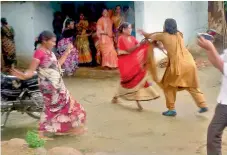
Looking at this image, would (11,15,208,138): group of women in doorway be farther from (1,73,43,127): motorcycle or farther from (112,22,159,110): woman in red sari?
(1,73,43,127): motorcycle

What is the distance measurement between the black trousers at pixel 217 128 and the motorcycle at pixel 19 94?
266 cm

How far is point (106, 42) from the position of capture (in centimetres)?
1047

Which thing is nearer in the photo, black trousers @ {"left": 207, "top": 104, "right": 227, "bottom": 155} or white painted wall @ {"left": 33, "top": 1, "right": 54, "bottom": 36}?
black trousers @ {"left": 207, "top": 104, "right": 227, "bottom": 155}

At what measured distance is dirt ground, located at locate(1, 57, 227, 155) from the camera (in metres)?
5.41

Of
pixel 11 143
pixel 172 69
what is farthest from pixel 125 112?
pixel 11 143

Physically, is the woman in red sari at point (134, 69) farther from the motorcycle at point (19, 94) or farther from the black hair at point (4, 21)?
the black hair at point (4, 21)

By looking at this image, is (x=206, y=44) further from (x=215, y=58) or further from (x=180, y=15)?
(x=180, y=15)

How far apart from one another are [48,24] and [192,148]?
6.92 m

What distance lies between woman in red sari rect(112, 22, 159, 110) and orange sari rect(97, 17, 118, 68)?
317 centimetres

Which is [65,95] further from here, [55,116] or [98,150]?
→ [98,150]

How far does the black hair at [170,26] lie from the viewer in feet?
21.2

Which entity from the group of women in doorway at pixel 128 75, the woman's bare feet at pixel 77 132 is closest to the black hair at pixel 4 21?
the group of women in doorway at pixel 128 75

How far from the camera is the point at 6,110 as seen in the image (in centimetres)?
616

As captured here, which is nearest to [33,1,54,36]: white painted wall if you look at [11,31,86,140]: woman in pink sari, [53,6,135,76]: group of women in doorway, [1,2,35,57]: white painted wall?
[1,2,35,57]: white painted wall
